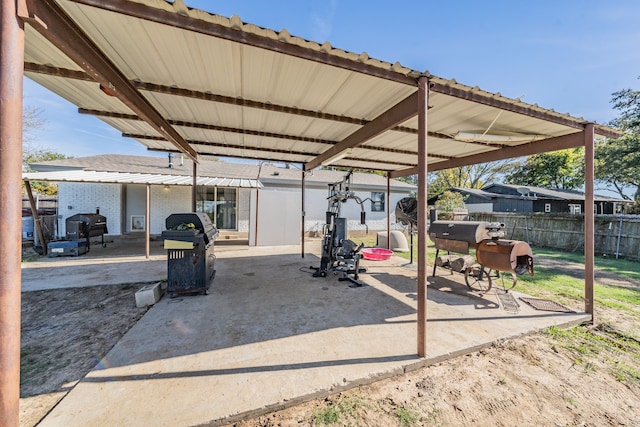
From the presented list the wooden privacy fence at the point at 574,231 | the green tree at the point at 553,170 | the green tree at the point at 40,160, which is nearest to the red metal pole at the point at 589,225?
the wooden privacy fence at the point at 574,231

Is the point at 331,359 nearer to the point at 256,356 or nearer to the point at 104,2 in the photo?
the point at 256,356

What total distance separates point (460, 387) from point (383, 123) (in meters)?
3.21

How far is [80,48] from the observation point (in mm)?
2189

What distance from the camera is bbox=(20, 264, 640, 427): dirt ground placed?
193 centimetres

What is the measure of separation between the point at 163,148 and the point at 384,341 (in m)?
6.70

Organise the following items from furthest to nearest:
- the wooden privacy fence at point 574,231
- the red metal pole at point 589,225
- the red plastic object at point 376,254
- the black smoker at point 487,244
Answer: the wooden privacy fence at point 574,231
the red plastic object at point 376,254
the black smoker at point 487,244
the red metal pole at point 589,225

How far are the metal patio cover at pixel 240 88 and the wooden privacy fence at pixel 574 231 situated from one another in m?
7.92

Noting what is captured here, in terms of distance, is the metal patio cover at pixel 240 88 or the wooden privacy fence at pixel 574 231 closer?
the metal patio cover at pixel 240 88

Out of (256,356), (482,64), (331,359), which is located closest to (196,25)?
(256,356)

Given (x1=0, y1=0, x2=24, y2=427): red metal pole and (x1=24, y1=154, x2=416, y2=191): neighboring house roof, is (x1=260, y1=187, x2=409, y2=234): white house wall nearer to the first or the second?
(x1=24, y1=154, x2=416, y2=191): neighboring house roof

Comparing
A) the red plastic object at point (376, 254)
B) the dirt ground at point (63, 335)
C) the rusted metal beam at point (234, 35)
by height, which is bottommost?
the dirt ground at point (63, 335)

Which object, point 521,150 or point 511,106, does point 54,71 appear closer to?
point 511,106

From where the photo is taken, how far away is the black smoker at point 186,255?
13.3 ft

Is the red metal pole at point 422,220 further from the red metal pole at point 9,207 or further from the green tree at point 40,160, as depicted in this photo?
the green tree at point 40,160
